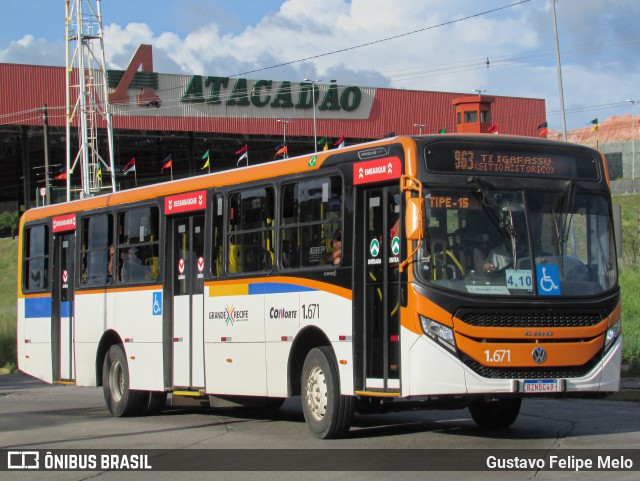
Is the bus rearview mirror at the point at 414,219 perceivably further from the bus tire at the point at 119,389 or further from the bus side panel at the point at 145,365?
the bus tire at the point at 119,389

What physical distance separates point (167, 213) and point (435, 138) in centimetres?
589

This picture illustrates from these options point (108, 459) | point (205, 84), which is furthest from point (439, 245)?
point (205, 84)

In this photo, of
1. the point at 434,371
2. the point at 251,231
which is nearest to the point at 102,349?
the point at 251,231

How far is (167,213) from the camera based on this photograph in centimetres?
1583

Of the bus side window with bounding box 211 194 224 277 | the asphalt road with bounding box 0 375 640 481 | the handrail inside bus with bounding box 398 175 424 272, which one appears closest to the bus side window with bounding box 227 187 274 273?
the bus side window with bounding box 211 194 224 277

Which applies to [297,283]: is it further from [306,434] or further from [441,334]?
[441,334]

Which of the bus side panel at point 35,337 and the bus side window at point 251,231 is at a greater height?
the bus side window at point 251,231

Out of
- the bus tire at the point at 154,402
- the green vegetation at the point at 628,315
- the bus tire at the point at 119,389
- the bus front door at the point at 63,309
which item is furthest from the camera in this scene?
the green vegetation at the point at 628,315

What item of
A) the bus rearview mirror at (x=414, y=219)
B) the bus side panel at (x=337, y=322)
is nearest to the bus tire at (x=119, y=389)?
the bus side panel at (x=337, y=322)

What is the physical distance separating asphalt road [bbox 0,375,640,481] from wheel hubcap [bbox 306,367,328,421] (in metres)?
0.35

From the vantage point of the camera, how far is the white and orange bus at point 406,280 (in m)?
10.6

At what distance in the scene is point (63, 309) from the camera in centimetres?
1838

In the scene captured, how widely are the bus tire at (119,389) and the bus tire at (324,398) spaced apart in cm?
489

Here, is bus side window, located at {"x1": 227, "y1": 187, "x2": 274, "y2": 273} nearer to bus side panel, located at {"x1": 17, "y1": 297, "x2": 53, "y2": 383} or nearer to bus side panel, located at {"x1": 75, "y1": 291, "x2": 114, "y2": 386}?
bus side panel, located at {"x1": 75, "y1": 291, "x2": 114, "y2": 386}
